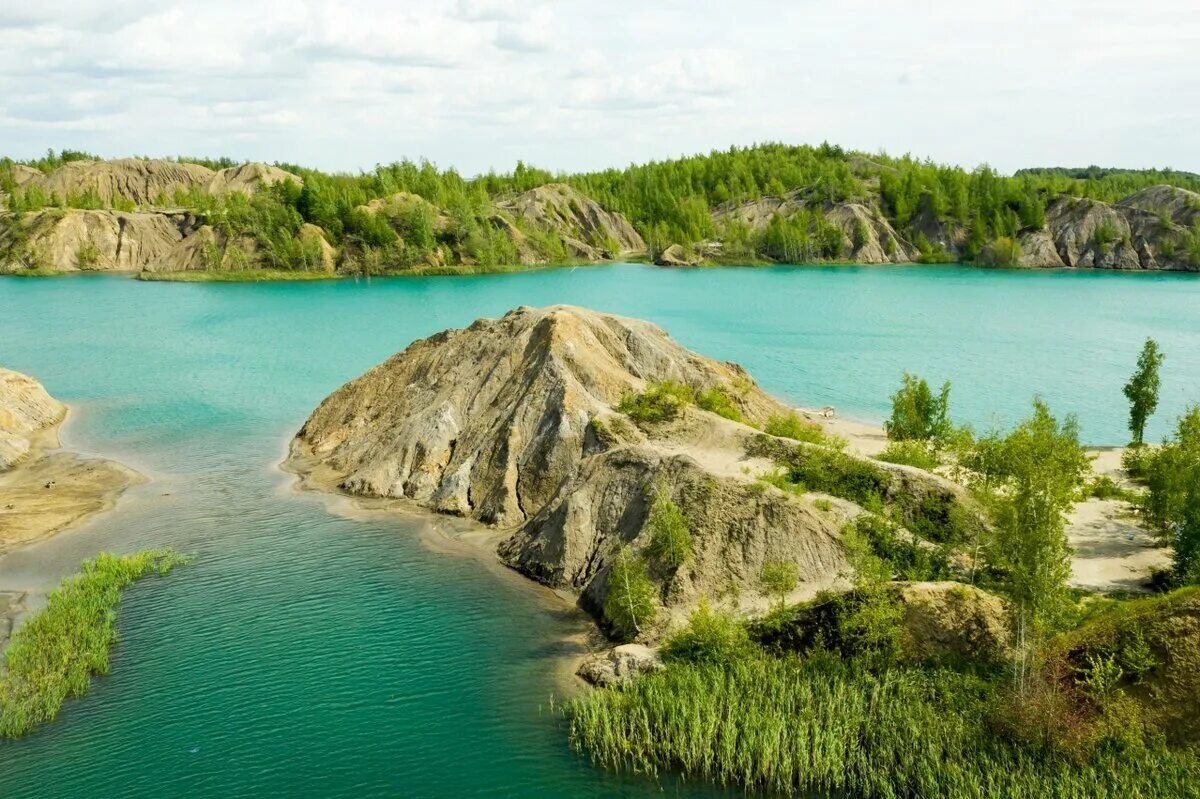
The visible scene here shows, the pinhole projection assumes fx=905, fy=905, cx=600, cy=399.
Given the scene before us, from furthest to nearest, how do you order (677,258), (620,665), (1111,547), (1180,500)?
(677,258) → (1111,547) → (1180,500) → (620,665)

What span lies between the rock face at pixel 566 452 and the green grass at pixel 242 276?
109 m

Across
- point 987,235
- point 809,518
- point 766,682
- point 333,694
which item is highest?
point 987,235

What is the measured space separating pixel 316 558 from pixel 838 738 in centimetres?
2383

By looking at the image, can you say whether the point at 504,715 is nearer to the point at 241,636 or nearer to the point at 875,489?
the point at 241,636

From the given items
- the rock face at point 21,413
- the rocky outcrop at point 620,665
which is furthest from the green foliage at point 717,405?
the rock face at point 21,413

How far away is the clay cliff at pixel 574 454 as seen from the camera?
32.9 meters

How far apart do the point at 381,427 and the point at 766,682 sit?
3075 cm

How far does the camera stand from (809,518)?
3297 centimetres

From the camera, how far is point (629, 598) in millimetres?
31016

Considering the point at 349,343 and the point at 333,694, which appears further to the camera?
the point at 349,343

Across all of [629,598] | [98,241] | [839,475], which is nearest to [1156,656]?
[839,475]

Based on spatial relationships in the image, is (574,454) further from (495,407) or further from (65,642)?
(65,642)

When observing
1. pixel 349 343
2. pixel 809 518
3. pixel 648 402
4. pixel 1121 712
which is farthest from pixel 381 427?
pixel 349 343

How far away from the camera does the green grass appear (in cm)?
15650
